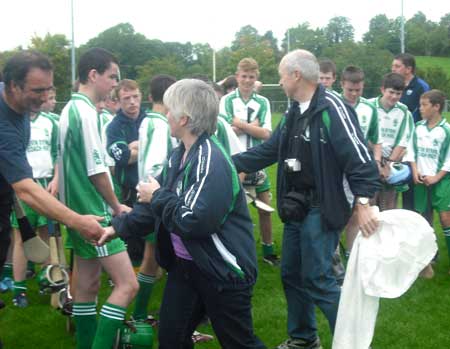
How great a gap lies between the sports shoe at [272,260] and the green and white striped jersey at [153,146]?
2996 mm

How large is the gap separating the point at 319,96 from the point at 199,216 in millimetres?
1684

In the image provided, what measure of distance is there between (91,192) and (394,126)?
4.40m

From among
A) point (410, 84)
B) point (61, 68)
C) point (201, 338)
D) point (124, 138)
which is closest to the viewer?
point (201, 338)

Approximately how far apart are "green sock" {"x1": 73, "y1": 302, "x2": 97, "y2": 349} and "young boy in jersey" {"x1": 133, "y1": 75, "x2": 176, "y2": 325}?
2.51 ft

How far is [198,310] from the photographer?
375 centimetres

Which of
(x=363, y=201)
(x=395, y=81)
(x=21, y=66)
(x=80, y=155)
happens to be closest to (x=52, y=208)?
(x=80, y=155)

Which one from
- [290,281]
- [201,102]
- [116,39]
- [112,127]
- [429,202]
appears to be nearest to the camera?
[201,102]

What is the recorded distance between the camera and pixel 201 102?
355 cm

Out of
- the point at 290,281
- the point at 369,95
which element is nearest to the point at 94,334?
the point at 290,281

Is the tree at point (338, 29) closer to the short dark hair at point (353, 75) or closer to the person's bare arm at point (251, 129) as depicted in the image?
the person's bare arm at point (251, 129)

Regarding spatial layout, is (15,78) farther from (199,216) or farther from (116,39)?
(116,39)

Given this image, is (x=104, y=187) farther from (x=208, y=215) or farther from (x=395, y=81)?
(x=395, y=81)

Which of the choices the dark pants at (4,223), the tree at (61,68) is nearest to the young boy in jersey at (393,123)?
the dark pants at (4,223)

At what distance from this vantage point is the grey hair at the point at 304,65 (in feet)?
15.3
